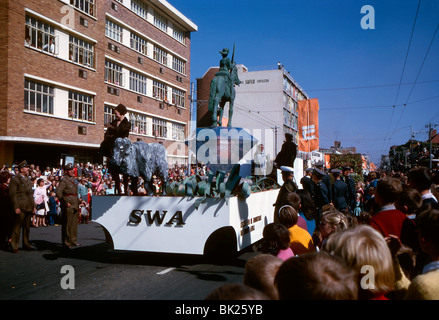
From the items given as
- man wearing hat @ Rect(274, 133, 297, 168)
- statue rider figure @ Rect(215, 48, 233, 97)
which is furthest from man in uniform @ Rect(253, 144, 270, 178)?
statue rider figure @ Rect(215, 48, 233, 97)

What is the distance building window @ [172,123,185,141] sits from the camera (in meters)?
38.6

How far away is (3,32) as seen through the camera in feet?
65.2

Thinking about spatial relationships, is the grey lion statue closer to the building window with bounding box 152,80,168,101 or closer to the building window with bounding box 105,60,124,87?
the building window with bounding box 105,60,124,87

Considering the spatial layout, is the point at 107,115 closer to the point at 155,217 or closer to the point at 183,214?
the point at 155,217

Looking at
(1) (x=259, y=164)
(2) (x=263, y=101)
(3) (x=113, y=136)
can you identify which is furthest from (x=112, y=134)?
(2) (x=263, y=101)

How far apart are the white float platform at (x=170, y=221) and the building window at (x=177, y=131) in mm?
32290

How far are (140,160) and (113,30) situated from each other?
2566 centimetres

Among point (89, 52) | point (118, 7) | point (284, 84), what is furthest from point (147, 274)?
point (284, 84)

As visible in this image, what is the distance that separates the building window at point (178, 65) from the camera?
38.9 metres

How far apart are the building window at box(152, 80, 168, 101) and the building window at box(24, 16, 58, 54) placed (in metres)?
12.5

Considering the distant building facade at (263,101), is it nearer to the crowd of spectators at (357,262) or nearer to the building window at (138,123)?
the building window at (138,123)

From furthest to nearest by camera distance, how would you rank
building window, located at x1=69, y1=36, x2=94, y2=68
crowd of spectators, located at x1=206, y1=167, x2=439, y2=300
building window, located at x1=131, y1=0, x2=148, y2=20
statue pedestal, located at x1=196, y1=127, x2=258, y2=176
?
building window, located at x1=131, y1=0, x2=148, y2=20 → building window, located at x1=69, y1=36, x2=94, y2=68 → statue pedestal, located at x1=196, y1=127, x2=258, y2=176 → crowd of spectators, located at x1=206, y1=167, x2=439, y2=300

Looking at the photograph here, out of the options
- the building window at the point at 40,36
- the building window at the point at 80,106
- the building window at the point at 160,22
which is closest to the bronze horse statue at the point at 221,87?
the building window at the point at 40,36
